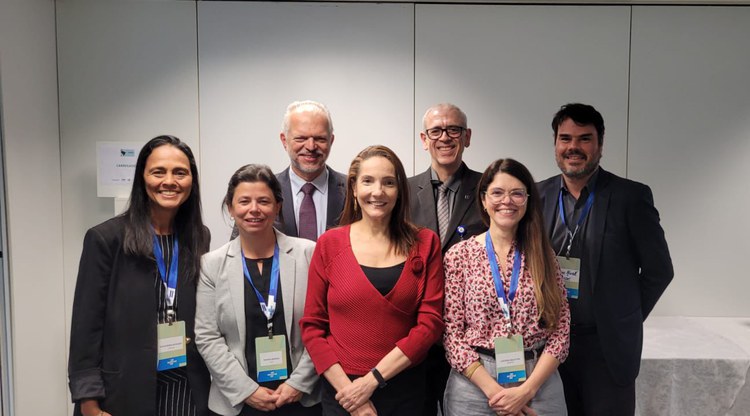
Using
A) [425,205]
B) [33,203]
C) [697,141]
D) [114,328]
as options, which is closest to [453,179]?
[425,205]

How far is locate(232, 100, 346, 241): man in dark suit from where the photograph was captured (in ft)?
7.76

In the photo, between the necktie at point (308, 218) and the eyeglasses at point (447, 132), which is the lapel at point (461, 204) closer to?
the eyeglasses at point (447, 132)

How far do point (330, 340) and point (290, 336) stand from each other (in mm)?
186

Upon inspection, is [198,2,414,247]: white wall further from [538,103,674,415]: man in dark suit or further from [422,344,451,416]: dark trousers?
[422,344,451,416]: dark trousers

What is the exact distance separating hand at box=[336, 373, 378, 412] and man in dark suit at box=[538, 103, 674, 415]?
3.26 ft

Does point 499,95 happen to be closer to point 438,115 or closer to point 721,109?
point 438,115

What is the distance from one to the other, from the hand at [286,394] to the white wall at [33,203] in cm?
200

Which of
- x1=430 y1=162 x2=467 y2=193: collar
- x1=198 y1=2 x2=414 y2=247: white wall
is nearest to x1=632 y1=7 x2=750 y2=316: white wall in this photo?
x1=198 y1=2 x2=414 y2=247: white wall

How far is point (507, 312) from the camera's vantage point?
1813mm

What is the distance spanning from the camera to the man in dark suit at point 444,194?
2.17m

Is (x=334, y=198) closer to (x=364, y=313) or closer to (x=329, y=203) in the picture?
(x=329, y=203)

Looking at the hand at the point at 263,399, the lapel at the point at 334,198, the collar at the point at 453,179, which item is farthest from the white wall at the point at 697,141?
→ the hand at the point at 263,399

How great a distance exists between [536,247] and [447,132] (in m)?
0.71

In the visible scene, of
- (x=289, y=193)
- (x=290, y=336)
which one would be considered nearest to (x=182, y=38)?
(x=289, y=193)
